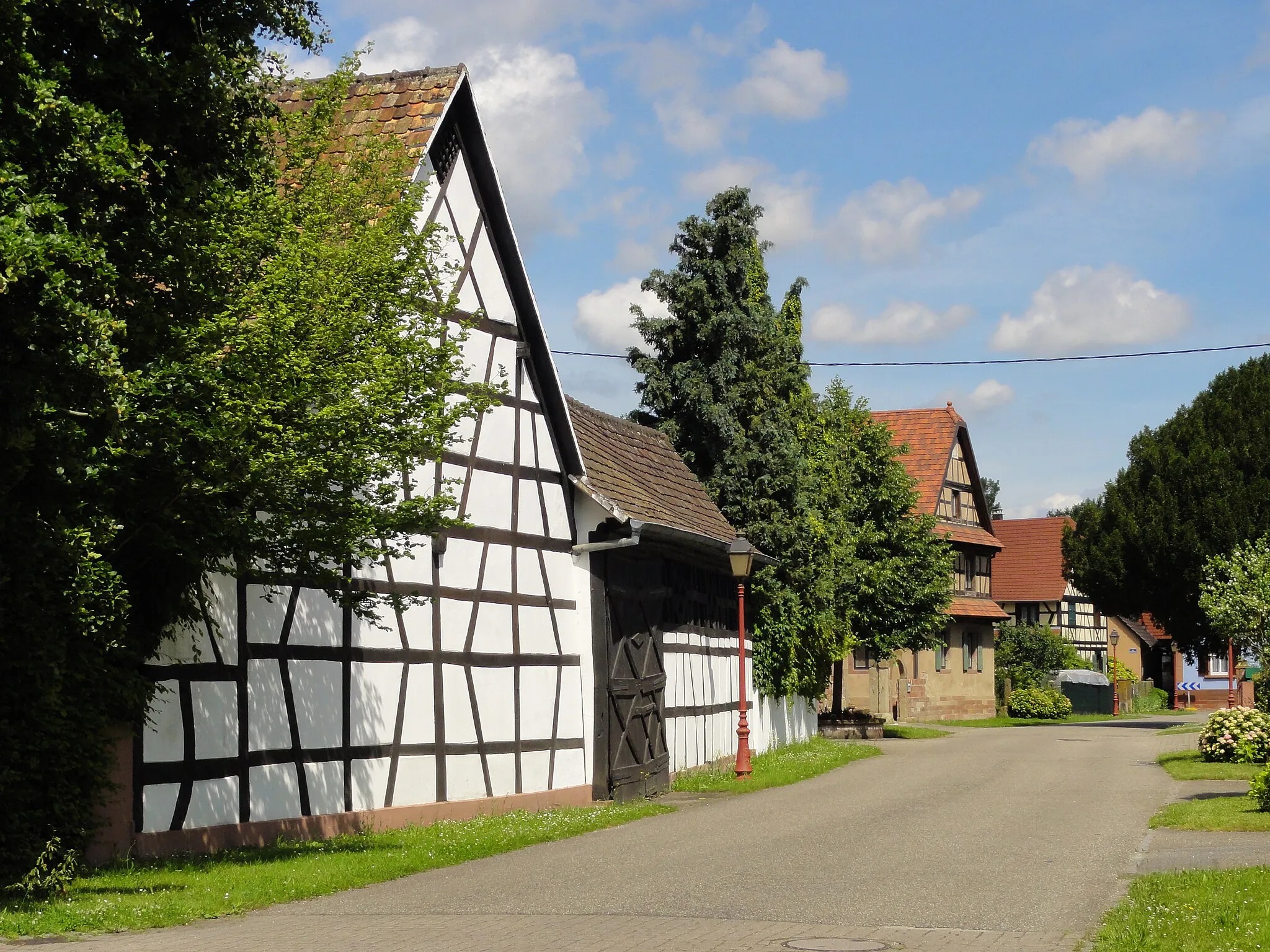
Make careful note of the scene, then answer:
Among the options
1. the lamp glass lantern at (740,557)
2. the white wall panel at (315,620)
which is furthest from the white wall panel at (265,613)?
the lamp glass lantern at (740,557)

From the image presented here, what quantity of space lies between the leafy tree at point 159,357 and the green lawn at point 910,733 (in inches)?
1210

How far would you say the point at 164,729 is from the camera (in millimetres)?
12984

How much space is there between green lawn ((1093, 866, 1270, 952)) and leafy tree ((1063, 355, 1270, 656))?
117 ft

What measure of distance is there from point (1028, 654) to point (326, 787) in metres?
52.7

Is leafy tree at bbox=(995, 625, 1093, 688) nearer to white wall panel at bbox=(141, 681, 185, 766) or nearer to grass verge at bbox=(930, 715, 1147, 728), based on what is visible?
grass verge at bbox=(930, 715, 1147, 728)

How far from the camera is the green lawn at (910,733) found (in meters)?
41.6

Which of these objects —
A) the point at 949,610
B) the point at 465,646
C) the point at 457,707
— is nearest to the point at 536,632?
the point at 465,646

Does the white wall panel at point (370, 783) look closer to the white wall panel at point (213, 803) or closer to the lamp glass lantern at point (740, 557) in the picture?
the white wall panel at point (213, 803)

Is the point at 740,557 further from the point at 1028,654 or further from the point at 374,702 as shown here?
the point at 1028,654

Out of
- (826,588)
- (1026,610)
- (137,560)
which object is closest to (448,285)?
(137,560)

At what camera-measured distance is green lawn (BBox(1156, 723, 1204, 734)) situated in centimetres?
4265

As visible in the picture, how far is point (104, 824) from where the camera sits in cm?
1187

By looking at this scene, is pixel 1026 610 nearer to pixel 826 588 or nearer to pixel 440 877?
pixel 826 588

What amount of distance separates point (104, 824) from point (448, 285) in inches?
327
